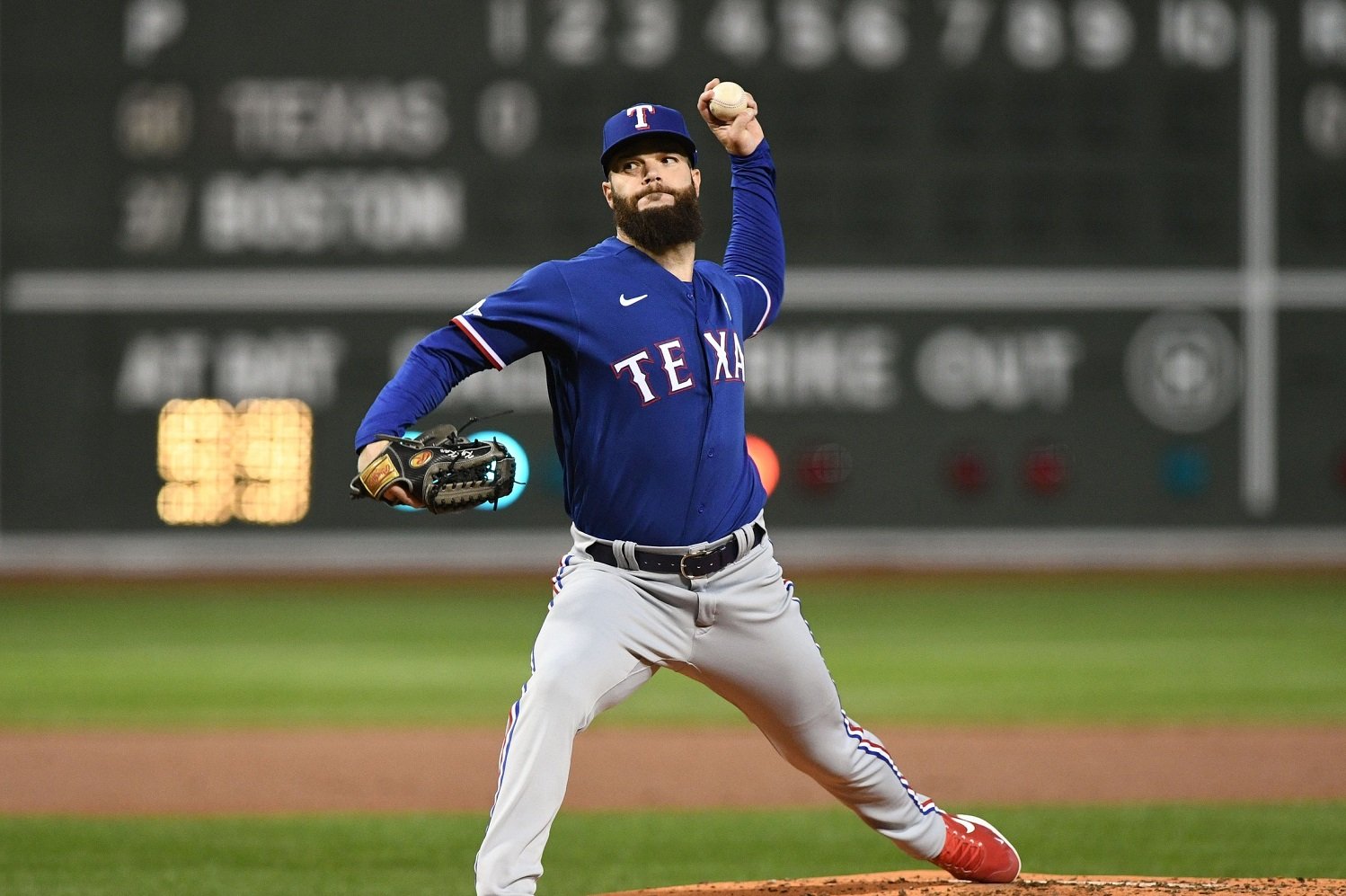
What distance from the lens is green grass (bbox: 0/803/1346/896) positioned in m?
4.39

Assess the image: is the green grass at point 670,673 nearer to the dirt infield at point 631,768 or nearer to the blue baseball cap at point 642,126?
the dirt infield at point 631,768

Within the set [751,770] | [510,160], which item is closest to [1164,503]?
[510,160]

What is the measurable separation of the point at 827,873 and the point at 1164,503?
9.06 metres

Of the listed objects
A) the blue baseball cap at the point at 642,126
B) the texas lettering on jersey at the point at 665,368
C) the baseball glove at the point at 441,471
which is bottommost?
the baseball glove at the point at 441,471

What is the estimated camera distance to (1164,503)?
12.8 metres

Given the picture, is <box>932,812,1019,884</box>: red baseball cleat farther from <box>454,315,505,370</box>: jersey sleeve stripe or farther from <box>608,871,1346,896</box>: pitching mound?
<box>454,315,505,370</box>: jersey sleeve stripe

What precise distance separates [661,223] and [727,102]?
0.44 m

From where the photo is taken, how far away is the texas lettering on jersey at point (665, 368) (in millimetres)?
3297

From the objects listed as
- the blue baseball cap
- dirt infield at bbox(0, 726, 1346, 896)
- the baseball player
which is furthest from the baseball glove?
dirt infield at bbox(0, 726, 1346, 896)

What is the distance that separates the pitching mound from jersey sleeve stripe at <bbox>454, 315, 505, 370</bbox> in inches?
51.6

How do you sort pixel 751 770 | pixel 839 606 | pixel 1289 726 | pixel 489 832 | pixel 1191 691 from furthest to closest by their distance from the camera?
pixel 839 606, pixel 1191 691, pixel 1289 726, pixel 751 770, pixel 489 832

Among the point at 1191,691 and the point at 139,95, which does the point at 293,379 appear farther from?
the point at 1191,691

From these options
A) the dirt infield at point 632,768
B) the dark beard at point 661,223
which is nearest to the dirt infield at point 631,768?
the dirt infield at point 632,768

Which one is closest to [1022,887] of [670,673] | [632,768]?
[632,768]
